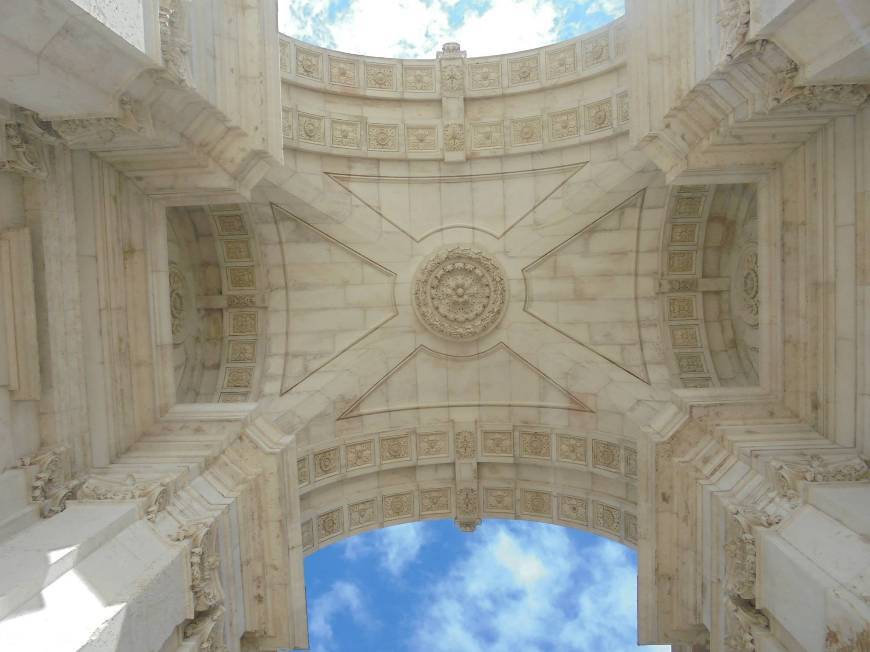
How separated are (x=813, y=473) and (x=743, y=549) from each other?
1.26 metres

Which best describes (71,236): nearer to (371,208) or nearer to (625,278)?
(371,208)

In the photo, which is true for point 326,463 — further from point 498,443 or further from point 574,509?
point 574,509

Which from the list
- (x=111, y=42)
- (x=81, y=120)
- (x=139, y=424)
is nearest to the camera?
(x=111, y=42)

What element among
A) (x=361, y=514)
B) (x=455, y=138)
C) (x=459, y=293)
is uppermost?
(x=455, y=138)

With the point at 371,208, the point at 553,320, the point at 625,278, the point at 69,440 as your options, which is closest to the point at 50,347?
the point at 69,440

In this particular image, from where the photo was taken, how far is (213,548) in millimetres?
7934

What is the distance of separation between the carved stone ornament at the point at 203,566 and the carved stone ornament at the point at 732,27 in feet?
27.0

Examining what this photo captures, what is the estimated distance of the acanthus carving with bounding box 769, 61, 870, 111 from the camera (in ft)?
20.7

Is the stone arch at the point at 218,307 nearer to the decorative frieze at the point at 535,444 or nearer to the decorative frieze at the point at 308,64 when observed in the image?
the decorative frieze at the point at 308,64

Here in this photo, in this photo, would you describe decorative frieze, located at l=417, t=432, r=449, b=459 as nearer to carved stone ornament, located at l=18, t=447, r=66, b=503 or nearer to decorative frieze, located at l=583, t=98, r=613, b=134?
decorative frieze, located at l=583, t=98, r=613, b=134

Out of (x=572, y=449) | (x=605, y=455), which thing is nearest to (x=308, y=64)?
(x=572, y=449)

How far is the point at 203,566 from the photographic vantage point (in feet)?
24.5

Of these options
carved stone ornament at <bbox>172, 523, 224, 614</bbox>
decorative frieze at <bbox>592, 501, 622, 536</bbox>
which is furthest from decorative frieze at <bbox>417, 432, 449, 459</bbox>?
carved stone ornament at <bbox>172, 523, 224, 614</bbox>

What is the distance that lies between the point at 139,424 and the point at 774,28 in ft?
31.6
